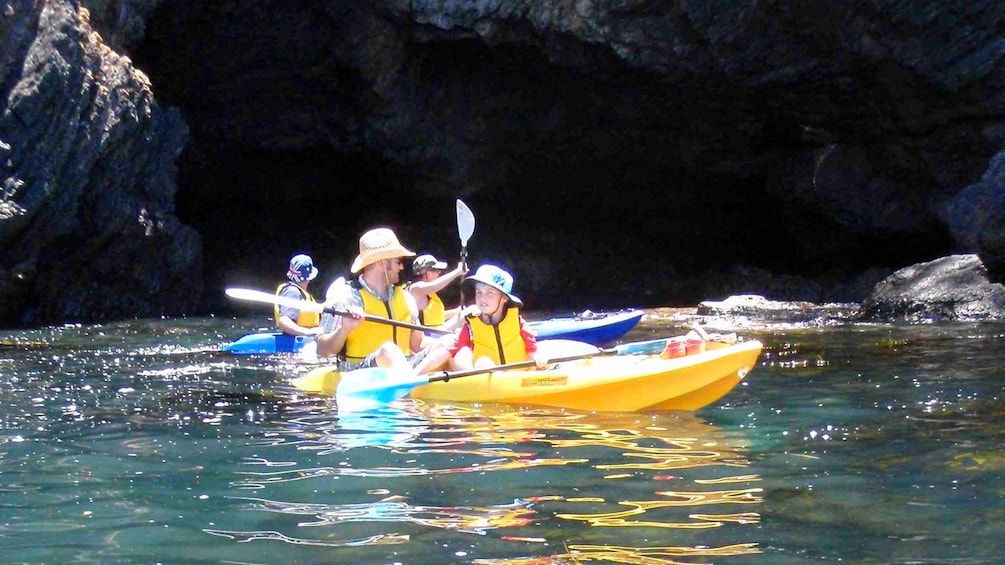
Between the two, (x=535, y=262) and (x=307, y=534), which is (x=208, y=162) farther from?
(x=307, y=534)

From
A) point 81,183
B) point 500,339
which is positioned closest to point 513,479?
point 500,339

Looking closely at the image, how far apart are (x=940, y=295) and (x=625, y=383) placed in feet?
25.9

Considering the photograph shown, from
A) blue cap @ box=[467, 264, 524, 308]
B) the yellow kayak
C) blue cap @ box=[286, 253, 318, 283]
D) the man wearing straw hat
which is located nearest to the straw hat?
the man wearing straw hat

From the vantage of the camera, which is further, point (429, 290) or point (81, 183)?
point (81, 183)

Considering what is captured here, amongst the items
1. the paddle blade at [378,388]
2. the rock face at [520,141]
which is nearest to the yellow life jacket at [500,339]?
the paddle blade at [378,388]

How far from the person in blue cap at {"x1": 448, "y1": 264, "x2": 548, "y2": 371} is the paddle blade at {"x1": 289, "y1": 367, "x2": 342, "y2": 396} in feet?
3.07

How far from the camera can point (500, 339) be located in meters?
7.54

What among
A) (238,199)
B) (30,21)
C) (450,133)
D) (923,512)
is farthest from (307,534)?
(238,199)

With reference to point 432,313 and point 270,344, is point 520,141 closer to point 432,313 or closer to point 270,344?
point 270,344

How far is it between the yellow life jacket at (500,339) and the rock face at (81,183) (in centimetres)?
864

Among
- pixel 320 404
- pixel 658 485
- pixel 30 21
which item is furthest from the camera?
pixel 30 21

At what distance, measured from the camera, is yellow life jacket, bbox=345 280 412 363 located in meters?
8.26

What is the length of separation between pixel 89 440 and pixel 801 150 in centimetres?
1530

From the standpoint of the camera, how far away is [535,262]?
852 inches
